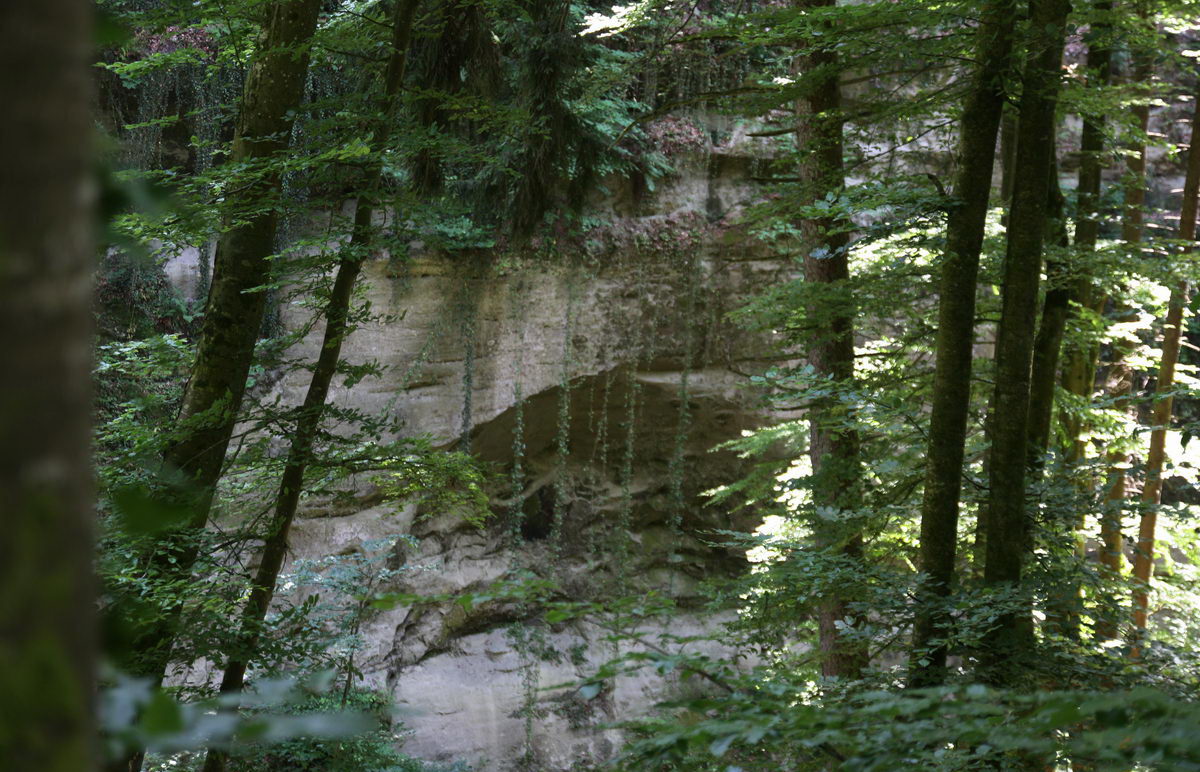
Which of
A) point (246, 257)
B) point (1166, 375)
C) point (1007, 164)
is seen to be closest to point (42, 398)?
point (246, 257)

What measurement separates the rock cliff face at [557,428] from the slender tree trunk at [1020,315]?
680 cm

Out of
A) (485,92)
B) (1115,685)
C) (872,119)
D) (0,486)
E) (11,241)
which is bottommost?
(1115,685)

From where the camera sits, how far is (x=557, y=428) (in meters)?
11.6

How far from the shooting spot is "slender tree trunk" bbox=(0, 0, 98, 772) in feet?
1.88

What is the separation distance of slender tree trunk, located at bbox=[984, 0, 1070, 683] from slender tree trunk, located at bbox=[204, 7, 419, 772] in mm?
3223

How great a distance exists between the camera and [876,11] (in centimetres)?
352

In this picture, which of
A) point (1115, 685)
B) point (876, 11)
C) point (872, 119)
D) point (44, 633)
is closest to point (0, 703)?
point (44, 633)

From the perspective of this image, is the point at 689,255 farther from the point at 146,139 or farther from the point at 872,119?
the point at 146,139

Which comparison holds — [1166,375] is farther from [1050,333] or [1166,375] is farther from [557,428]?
[557,428]

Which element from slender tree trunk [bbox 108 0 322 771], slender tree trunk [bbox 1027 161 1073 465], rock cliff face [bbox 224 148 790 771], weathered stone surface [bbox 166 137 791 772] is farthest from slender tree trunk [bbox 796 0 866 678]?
rock cliff face [bbox 224 148 790 771]

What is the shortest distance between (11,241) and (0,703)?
0.32 meters

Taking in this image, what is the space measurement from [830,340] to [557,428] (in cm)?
664

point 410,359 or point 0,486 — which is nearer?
point 0,486

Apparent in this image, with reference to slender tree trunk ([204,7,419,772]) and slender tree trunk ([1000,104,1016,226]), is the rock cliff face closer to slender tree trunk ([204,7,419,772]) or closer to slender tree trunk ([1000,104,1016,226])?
slender tree trunk ([1000,104,1016,226])
